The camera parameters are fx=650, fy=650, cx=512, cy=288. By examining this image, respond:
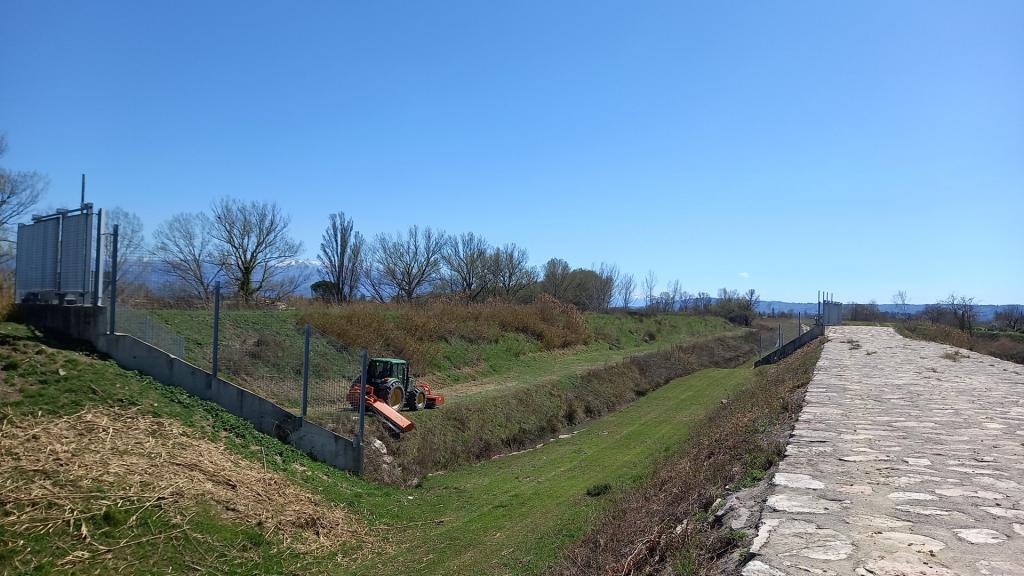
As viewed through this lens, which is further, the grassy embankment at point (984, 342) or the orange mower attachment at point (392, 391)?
the grassy embankment at point (984, 342)

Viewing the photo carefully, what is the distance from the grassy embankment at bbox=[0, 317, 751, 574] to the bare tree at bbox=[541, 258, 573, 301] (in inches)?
2534

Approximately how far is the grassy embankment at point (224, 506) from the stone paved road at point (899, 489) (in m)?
3.93

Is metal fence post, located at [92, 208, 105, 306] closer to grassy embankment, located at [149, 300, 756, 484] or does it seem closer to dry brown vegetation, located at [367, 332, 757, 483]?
grassy embankment, located at [149, 300, 756, 484]

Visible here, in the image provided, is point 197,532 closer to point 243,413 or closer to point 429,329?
point 243,413

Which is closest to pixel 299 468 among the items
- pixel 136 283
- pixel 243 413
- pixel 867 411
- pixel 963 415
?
pixel 243 413

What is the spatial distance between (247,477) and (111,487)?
2378 millimetres

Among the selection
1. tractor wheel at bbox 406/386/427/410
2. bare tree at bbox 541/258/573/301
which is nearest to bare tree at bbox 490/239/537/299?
bare tree at bbox 541/258/573/301

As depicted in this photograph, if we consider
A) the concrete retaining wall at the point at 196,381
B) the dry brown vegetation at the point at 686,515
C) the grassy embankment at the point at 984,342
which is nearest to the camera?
the dry brown vegetation at the point at 686,515

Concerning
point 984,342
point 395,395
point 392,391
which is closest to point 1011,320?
point 984,342

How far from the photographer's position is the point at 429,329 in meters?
30.9

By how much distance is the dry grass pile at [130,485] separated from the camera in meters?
7.67

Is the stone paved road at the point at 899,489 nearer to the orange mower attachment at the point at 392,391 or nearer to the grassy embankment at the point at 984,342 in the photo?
the orange mower attachment at the point at 392,391

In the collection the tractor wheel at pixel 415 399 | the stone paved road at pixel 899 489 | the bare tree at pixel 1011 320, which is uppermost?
the bare tree at pixel 1011 320

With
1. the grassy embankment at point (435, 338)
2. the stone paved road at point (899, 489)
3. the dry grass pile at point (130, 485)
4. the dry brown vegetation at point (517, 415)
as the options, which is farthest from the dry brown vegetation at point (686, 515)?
the grassy embankment at point (435, 338)
